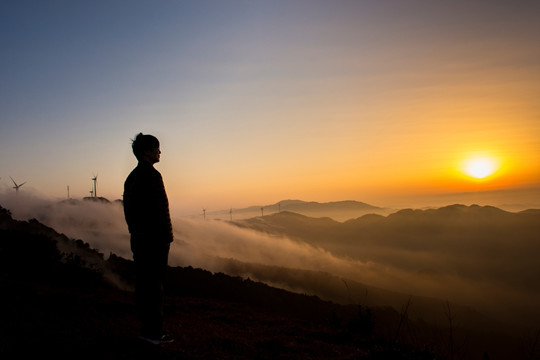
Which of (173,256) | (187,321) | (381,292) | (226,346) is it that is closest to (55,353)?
(226,346)

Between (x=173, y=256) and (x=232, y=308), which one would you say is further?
(x=173, y=256)

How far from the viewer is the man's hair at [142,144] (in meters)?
5.84

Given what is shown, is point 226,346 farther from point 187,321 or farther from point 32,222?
point 32,222

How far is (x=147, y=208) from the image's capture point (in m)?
5.70

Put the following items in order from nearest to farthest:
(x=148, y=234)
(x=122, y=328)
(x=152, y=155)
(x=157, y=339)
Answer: (x=148, y=234)
(x=157, y=339)
(x=152, y=155)
(x=122, y=328)

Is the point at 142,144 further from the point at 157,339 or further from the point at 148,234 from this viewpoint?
the point at 157,339

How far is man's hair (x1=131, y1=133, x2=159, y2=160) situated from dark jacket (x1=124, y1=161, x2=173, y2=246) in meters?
0.20

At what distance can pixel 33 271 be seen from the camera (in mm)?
13430

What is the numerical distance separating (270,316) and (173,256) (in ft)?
315

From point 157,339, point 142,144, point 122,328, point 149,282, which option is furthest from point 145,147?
point 122,328

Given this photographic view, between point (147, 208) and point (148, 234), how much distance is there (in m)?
0.36

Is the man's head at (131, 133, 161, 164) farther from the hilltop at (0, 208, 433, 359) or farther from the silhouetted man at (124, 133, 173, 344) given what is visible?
the hilltop at (0, 208, 433, 359)

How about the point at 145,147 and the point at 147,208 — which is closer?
the point at 147,208

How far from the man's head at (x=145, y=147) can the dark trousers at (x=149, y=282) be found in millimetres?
1195
